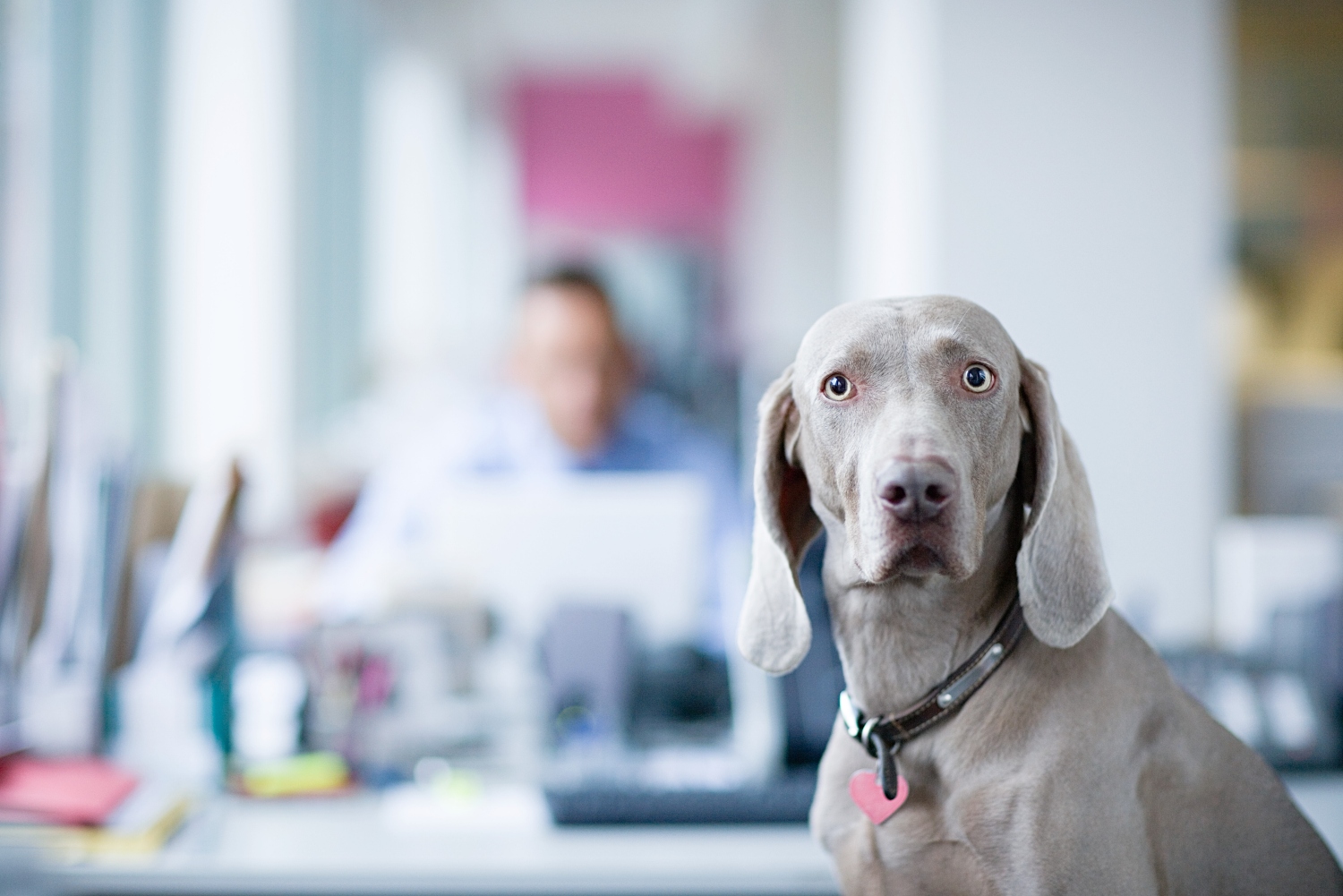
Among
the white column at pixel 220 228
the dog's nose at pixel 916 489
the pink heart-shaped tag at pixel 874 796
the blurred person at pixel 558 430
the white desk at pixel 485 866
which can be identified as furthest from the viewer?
the white column at pixel 220 228

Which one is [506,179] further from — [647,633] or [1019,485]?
[1019,485]

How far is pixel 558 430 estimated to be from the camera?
2.96 meters

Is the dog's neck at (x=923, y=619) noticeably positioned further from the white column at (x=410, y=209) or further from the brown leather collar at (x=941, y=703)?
the white column at (x=410, y=209)

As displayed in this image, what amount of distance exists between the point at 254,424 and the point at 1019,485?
345 cm

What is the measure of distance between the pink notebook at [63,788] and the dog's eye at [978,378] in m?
1.20

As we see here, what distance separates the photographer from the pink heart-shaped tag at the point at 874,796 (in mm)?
779

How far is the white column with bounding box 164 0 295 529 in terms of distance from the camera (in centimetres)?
367

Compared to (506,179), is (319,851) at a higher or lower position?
lower

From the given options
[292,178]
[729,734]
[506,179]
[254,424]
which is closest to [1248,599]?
[729,734]

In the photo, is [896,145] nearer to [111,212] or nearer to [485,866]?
[485,866]

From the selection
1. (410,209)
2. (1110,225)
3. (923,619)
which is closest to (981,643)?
(923,619)

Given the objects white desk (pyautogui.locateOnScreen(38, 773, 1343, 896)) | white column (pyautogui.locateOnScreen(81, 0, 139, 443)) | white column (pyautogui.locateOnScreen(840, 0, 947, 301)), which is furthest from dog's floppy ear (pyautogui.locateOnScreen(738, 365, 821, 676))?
white column (pyautogui.locateOnScreen(81, 0, 139, 443))

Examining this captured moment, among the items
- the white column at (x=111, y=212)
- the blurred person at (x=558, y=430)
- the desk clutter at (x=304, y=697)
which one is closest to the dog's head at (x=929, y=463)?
the desk clutter at (x=304, y=697)

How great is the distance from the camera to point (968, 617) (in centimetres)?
79
